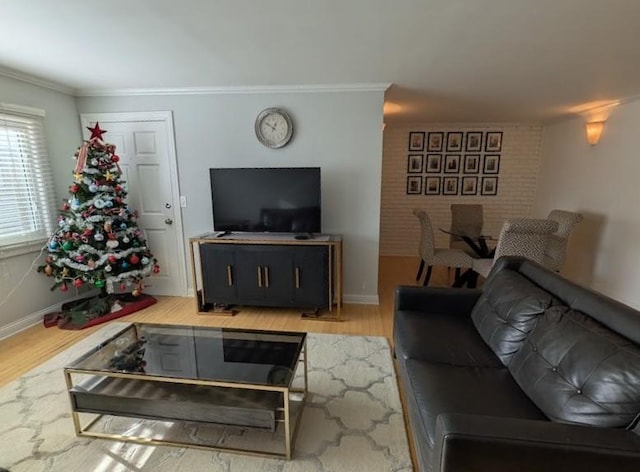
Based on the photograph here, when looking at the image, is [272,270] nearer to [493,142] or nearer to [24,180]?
[24,180]

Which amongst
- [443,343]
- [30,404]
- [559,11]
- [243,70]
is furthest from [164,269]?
[559,11]

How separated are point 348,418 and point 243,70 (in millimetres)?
2707

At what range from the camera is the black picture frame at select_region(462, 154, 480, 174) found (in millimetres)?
5156

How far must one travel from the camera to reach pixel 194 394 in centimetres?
166

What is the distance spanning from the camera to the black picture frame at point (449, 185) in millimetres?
5277

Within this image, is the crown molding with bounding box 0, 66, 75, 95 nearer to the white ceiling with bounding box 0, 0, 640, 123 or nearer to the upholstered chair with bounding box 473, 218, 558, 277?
the white ceiling with bounding box 0, 0, 640, 123

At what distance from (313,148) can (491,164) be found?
342cm

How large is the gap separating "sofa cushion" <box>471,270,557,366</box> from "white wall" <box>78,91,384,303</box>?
1.47 meters

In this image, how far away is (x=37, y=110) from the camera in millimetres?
2982

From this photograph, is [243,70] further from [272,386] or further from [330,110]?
A: [272,386]

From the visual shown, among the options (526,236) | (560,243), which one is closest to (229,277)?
(526,236)

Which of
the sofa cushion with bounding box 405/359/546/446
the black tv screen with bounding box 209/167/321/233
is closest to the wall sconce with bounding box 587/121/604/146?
the black tv screen with bounding box 209/167/321/233

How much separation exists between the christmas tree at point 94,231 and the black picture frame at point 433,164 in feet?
14.3

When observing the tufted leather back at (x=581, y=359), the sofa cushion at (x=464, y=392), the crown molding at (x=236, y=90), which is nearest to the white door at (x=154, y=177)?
the crown molding at (x=236, y=90)
